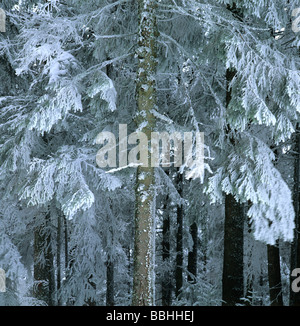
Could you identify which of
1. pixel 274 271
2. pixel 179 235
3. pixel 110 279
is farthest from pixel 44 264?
pixel 274 271

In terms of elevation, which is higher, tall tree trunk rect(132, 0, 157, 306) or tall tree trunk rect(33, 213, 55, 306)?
tall tree trunk rect(132, 0, 157, 306)

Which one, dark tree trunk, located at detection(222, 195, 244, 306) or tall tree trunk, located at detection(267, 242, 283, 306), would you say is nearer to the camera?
dark tree trunk, located at detection(222, 195, 244, 306)

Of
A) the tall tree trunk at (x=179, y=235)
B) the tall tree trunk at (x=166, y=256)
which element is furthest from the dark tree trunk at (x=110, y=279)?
the tall tree trunk at (x=179, y=235)

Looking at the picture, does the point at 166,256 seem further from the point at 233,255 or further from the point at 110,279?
the point at 233,255

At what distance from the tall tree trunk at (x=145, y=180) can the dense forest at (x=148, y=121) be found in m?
0.02

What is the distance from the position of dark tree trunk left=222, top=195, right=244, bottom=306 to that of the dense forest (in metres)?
0.02

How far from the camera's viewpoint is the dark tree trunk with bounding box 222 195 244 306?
24.0ft

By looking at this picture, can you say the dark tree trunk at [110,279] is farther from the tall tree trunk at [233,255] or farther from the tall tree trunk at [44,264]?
the tall tree trunk at [233,255]

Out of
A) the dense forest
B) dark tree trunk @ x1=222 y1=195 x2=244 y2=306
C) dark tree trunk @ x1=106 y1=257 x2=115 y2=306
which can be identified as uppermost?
the dense forest

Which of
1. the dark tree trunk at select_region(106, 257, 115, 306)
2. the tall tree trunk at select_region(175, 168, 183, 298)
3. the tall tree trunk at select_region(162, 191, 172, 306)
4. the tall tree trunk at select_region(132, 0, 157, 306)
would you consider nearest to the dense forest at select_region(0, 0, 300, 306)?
the tall tree trunk at select_region(132, 0, 157, 306)

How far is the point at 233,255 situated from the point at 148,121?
3722 mm

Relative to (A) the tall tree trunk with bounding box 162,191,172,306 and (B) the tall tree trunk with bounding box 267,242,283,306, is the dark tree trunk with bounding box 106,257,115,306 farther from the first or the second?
(B) the tall tree trunk with bounding box 267,242,283,306

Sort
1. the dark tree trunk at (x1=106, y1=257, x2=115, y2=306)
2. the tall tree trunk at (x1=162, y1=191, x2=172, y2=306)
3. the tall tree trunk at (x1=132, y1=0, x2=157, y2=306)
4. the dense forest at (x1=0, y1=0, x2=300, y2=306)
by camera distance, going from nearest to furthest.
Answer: the dense forest at (x1=0, y1=0, x2=300, y2=306)
the tall tree trunk at (x1=132, y1=0, x2=157, y2=306)
the dark tree trunk at (x1=106, y1=257, x2=115, y2=306)
the tall tree trunk at (x1=162, y1=191, x2=172, y2=306)

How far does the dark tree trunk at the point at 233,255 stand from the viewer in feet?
24.0
